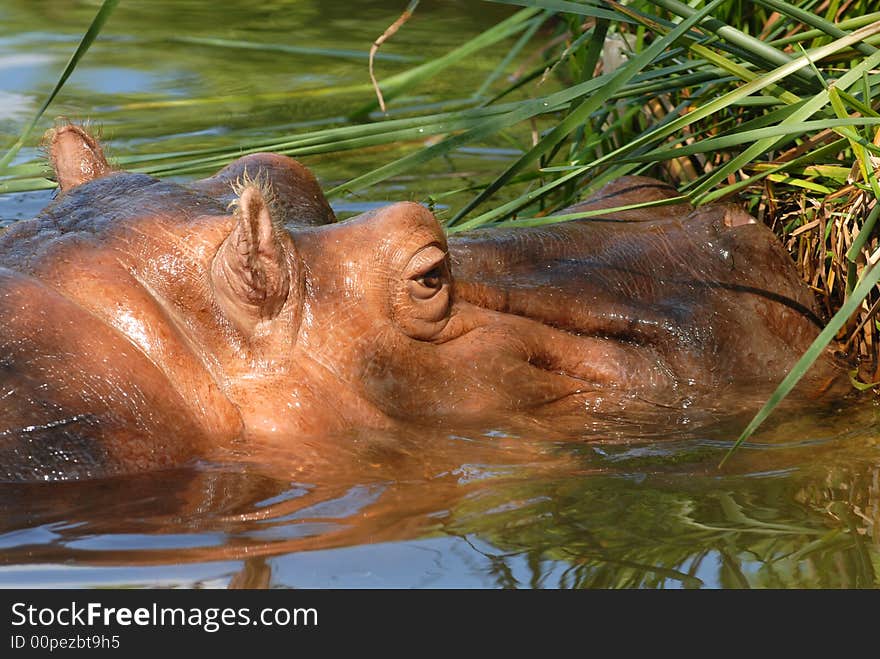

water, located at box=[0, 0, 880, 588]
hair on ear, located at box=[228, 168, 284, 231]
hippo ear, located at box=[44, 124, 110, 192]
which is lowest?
water, located at box=[0, 0, 880, 588]

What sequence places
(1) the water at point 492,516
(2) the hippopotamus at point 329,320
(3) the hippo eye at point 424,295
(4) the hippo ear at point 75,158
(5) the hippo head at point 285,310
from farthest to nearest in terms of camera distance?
(4) the hippo ear at point 75,158, (3) the hippo eye at point 424,295, (5) the hippo head at point 285,310, (2) the hippopotamus at point 329,320, (1) the water at point 492,516

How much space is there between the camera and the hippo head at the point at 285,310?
12.4 feet

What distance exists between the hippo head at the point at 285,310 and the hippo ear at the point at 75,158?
20 cm

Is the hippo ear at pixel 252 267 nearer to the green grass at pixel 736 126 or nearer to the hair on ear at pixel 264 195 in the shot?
the hair on ear at pixel 264 195

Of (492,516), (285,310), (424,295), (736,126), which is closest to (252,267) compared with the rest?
(285,310)

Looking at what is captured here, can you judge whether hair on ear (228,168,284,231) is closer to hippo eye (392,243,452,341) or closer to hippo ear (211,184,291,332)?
hippo ear (211,184,291,332)

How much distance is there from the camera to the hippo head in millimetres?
3775

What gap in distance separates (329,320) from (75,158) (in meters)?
1.02

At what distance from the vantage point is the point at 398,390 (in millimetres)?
4004

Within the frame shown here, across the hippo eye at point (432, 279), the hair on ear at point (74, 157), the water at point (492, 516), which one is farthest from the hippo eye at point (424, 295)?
the hair on ear at point (74, 157)

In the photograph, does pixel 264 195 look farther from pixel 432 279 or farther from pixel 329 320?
pixel 432 279

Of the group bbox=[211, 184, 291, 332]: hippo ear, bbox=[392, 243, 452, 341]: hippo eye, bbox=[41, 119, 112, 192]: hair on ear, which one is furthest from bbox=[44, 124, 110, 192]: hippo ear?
bbox=[392, 243, 452, 341]: hippo eye

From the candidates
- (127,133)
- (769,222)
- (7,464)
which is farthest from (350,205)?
(7,464)
